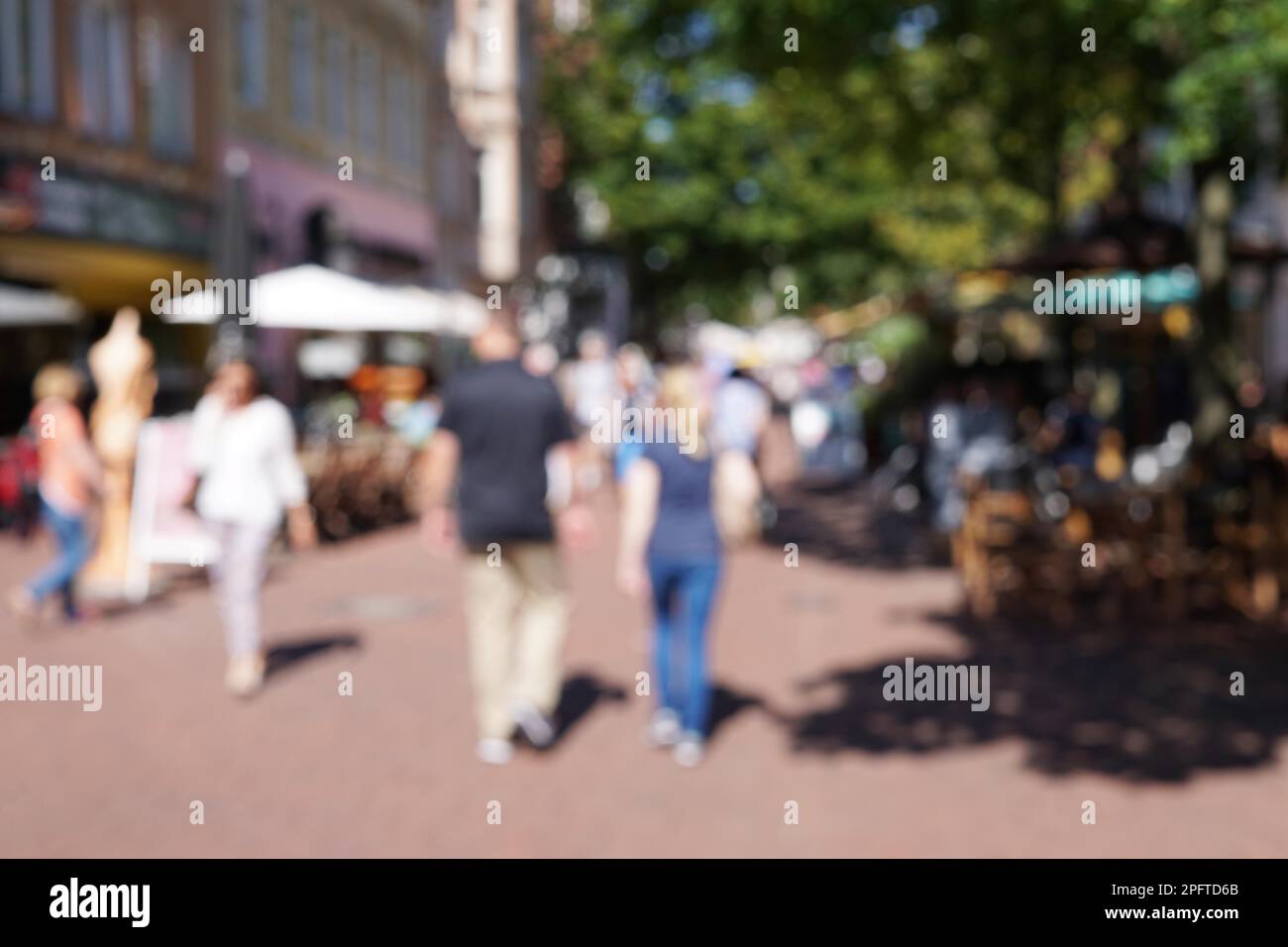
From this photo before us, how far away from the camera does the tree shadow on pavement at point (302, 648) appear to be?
8891 millimetres

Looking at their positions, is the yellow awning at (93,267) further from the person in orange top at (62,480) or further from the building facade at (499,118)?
the building facade at (499,118)

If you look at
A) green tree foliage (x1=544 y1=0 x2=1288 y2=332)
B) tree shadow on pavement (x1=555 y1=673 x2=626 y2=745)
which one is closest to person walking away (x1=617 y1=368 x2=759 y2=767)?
tree shadow on pavement (x1=555 y1=673 x2=626 y2=745)

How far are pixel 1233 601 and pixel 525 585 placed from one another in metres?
A: 5.59

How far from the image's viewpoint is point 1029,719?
749 cm

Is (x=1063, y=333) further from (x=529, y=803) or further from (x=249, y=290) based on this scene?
(x=529, y=803)

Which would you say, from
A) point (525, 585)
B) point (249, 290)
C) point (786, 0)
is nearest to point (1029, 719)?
point (525, 585)

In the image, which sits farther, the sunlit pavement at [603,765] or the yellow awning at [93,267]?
the yellow awning at [93,267]

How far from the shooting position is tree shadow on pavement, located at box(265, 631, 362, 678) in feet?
29.2

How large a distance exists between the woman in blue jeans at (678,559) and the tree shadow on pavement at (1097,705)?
550 mm

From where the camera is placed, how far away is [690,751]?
22.3 ft
